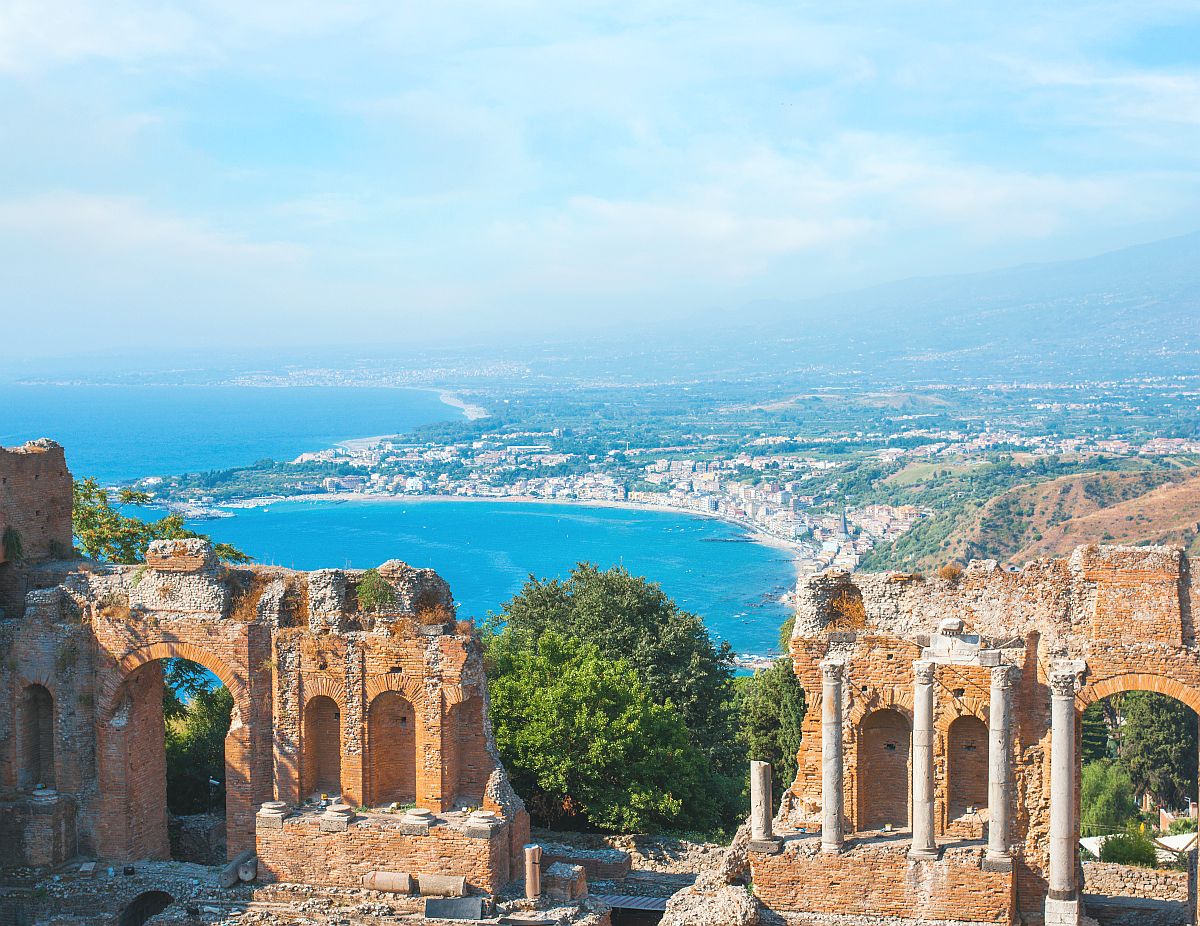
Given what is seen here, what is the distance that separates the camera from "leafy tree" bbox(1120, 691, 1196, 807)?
44031 mm

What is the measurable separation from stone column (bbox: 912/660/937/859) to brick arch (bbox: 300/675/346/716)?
1012 cm

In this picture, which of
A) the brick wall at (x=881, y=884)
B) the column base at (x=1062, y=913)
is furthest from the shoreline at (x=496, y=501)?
the column base at (x=1062, y=913)

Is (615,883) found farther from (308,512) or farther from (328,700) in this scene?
(308,512)

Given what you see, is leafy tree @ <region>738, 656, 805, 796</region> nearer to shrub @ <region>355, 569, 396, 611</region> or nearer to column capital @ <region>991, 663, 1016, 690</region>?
column capital @ <region>991, 663, 1016, 690</region>

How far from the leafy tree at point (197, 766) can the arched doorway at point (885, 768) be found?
13.3 meters

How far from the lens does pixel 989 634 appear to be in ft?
73.4

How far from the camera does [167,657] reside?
24062 millimetres

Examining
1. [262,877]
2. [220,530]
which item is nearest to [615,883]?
[262,877]

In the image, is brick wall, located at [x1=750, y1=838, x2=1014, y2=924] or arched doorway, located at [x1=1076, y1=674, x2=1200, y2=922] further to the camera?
arched doorway, located at [x1=1076, y1=674, x2=1200, y2=922]

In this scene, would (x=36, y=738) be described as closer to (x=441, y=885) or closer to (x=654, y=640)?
(x=441, y=885)

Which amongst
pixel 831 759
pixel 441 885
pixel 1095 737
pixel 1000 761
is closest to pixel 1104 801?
pixel 1095 737

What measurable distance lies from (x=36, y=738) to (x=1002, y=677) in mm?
18140

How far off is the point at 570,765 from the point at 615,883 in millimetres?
3026

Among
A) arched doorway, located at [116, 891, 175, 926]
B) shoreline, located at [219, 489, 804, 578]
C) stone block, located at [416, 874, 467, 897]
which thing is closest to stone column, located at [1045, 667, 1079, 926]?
stone block, located at [416, 874, 467, 897]
